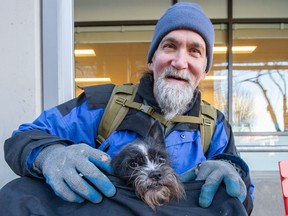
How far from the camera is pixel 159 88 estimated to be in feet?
5.90

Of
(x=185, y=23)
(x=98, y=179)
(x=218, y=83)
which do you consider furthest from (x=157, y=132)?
(x=218, y=83)

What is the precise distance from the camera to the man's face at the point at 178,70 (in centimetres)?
177

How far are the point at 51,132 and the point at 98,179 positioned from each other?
0.47 metres

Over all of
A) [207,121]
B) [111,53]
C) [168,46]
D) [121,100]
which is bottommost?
[207,121]

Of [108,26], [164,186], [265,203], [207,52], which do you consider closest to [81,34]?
[108,26]

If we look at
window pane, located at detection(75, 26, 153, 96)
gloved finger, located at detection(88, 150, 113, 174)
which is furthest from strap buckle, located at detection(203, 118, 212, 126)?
window pane, located at detection(75, 26, 153, 96)

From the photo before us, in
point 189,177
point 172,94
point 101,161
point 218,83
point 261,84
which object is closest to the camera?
point 101,161

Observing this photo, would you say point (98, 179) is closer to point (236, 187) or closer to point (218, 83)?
point (236, 187)

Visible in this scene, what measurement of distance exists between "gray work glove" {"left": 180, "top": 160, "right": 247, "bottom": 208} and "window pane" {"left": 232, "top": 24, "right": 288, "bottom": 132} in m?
7.10

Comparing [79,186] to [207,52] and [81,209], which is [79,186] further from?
[207,52]

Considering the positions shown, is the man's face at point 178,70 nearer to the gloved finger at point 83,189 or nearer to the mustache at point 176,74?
the mustache at point 176,74

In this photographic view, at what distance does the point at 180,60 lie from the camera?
1.76 metres

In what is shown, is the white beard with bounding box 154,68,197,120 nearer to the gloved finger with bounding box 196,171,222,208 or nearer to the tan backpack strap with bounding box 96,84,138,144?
the tan backpack strap with bounding box 96,84,138,144

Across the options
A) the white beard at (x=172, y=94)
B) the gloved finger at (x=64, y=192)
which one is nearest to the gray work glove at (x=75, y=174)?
the gloved finger at (x=64, y=192)
